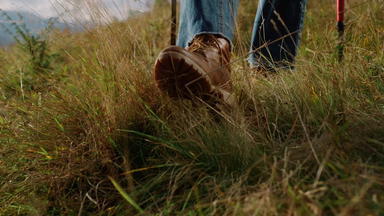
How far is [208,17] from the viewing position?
1508 millimetres

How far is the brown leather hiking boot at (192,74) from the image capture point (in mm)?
1229

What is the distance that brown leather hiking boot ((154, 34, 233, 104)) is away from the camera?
123cm

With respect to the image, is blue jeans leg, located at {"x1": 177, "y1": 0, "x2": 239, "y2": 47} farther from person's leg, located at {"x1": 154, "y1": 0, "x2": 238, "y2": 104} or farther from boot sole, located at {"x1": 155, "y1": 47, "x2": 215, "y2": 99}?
boot sole, located at {"x1": 155, "y1": 47, "x2": 215, "y2": 99}

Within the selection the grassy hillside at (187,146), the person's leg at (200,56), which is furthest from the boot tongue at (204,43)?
the grassy hillside at (187,146)

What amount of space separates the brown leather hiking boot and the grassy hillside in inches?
2.8

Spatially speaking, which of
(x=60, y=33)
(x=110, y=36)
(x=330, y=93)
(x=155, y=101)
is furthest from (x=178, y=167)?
(x=60, y=33)

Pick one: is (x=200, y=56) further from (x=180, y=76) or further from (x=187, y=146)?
(x=187, y=146)

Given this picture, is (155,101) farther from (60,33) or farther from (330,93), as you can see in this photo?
(60,33)

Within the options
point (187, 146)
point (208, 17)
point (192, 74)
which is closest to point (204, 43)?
point (208, 17)

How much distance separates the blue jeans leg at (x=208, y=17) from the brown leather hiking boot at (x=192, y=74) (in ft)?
0.41

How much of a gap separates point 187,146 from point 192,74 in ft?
0.89

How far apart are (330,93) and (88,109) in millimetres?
884

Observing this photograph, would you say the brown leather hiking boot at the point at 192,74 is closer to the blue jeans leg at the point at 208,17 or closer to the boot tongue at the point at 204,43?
the boot tongue at the point at 204,43

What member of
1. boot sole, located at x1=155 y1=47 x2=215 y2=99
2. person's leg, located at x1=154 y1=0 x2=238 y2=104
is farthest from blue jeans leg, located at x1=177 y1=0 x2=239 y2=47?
boot sole, located at x1=155 y1=47 x2=215 y2=99
